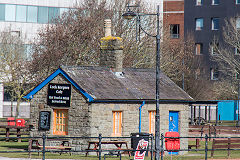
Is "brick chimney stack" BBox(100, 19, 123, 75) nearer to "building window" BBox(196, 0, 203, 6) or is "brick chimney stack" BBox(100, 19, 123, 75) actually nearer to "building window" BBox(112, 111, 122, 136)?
"building window" BBox(112, 111, 122, 136)

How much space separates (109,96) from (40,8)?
138 feet

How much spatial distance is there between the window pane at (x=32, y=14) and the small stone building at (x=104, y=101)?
3872 cm

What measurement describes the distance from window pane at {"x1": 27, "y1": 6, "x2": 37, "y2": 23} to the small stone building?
38.7 meters

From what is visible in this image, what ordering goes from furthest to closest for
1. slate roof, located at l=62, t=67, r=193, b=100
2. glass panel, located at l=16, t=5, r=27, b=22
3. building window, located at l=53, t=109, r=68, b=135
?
glass panel, located at l=16, t=5, r=27, b=22 → building window, located at l=53, t=109, r=68, b=135 → slate roof, located at l=62, t=67, r=193, b=100

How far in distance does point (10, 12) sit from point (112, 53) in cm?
3937

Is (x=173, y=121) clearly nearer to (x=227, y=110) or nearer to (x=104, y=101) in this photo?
(x=104, y=101)

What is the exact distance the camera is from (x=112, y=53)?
3117 centimetres

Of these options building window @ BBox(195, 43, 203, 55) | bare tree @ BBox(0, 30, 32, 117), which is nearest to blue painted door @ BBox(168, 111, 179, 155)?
bare tree @ BBox(0, 30, 32, 117)

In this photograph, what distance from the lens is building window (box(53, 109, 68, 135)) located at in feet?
96.4

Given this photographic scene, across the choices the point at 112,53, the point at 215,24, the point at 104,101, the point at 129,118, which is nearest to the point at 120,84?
the point at 112,53

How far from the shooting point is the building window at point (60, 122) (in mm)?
29375

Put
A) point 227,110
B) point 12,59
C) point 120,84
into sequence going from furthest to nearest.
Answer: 1. point 227,110
2. point 12,59
3. point 120,84

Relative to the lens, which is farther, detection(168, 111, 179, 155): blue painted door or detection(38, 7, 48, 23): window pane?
detection(38, 7, 48, 23): window pane

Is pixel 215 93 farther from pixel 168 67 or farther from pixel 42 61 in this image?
pixel 42 61
